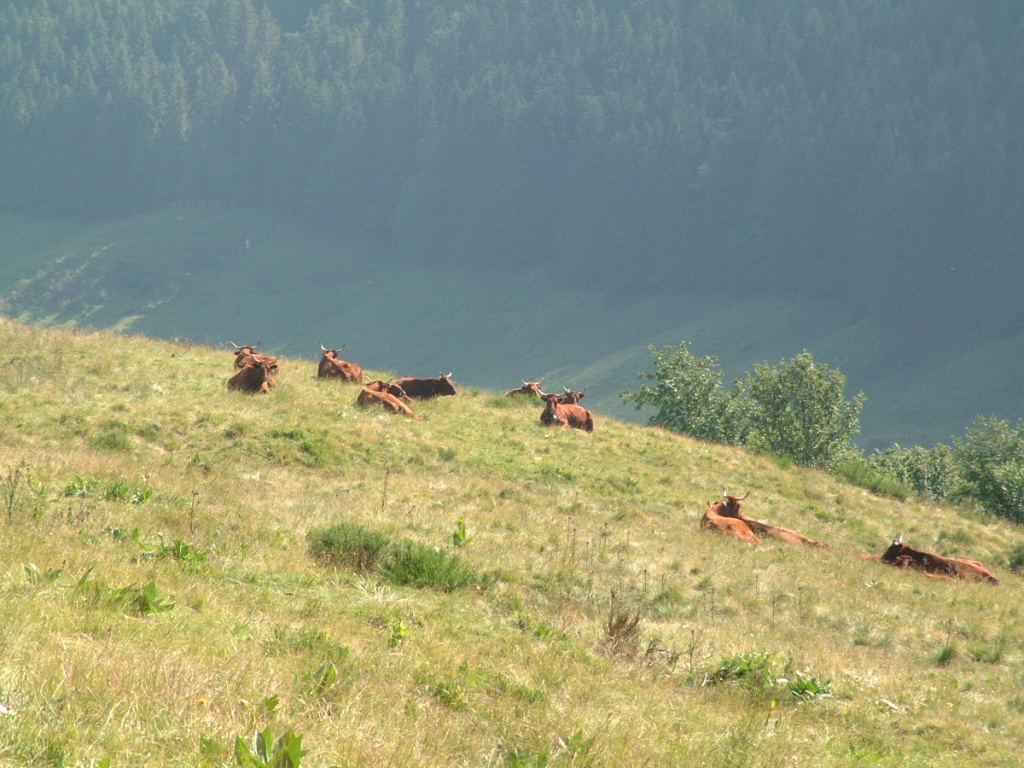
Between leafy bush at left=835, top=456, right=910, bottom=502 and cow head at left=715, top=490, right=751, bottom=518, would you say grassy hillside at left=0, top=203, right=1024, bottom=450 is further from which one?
cow head at left=715, top=490, right=751, bottom=518

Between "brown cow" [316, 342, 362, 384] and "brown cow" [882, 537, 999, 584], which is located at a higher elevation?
"brown cow" [316, 342, 362, 384]

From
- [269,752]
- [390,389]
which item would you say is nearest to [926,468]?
[390,389]

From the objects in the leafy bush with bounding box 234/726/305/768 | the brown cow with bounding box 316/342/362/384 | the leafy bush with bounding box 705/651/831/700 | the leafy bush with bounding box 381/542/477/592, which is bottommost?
the leafy bush with bounding box 234/726/305/768

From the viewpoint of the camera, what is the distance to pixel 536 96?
189 m

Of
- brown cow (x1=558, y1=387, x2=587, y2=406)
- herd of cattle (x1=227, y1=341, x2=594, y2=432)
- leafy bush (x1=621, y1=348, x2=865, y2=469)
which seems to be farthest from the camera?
leafy bush (x1=621, y1=348, x2=865, y2=469)

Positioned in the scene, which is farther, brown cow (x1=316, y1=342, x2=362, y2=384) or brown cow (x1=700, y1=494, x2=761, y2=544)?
brown cow (x1=316, y1=342, x2=362, y2=384)

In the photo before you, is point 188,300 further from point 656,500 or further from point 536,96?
point 656,500

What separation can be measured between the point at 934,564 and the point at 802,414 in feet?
89.8

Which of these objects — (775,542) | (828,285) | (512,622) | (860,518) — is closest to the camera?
(512,622)

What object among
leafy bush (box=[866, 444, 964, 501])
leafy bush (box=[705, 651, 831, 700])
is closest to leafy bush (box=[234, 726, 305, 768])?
leafy bush (box=[705, 651, 831, 700])

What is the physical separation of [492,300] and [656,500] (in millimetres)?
138977

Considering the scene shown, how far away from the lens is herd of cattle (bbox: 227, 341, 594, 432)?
23938 mm

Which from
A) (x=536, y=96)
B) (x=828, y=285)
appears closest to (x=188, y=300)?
(x=536, y=96)

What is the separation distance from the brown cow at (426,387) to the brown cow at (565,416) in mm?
3037
